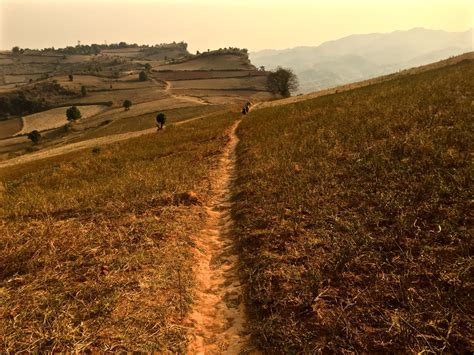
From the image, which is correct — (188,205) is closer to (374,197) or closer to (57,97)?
(374,197)

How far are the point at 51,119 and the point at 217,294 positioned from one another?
128124 millimetres

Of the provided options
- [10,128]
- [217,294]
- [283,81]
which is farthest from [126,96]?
[217,294]

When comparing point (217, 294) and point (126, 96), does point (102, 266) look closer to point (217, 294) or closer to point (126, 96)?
point (217, 294)

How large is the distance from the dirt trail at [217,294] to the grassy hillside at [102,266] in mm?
333

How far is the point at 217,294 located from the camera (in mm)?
8078

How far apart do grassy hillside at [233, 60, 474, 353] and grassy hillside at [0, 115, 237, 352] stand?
1.92 meters

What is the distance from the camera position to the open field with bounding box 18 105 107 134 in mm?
107500

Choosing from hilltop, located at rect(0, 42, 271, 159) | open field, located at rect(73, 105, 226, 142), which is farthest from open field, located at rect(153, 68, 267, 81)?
open field, located at rect(73, 105, 226, 142)

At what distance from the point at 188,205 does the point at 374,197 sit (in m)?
6.75

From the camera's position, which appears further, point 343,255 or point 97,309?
point 343,255

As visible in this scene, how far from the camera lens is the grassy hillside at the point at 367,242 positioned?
5.94 metres

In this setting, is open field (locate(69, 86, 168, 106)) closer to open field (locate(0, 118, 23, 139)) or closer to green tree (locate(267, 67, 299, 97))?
open field (locate(0, 118, 23, 139))

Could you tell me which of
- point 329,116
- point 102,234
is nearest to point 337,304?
point 102,234

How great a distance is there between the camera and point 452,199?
8.69 m
